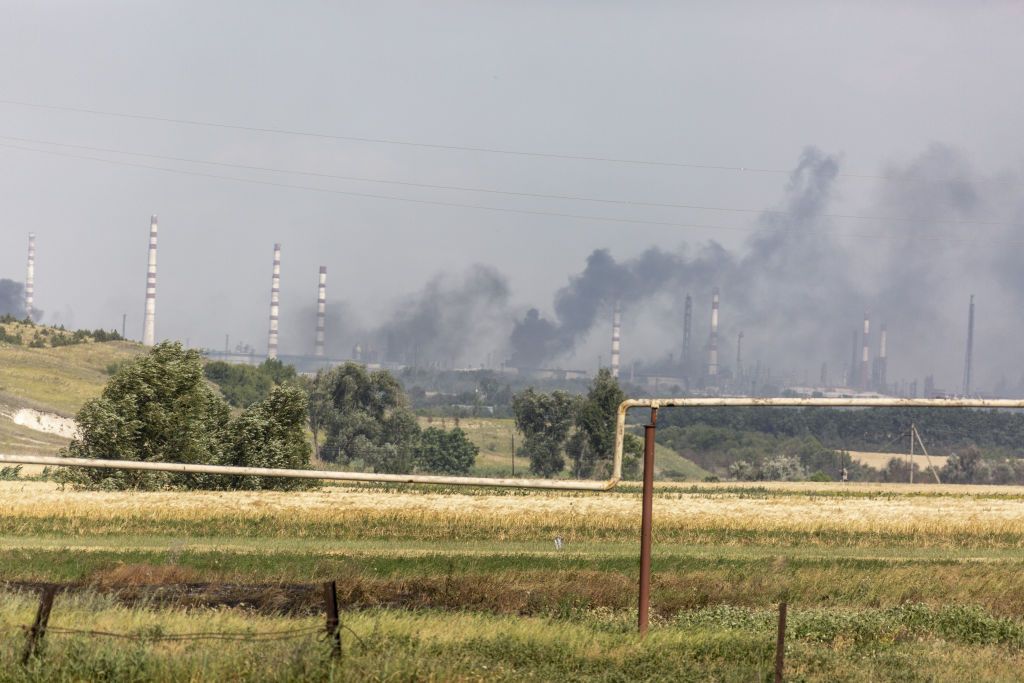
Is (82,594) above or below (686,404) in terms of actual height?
below

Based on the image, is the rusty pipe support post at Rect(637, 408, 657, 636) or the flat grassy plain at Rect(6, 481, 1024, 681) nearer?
the flat grassy plain at Rect(6, 481, 1024, 681)

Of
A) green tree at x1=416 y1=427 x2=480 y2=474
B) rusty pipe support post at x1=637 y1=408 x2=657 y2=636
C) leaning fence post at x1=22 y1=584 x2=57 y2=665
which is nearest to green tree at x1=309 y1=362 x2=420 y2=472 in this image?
green tree at x1=416 y1=427 x2=480 y2=474

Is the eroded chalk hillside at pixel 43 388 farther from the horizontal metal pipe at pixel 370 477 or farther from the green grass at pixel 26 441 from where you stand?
the horizontal metal pipe at pixel 370 477

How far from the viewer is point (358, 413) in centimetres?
17775

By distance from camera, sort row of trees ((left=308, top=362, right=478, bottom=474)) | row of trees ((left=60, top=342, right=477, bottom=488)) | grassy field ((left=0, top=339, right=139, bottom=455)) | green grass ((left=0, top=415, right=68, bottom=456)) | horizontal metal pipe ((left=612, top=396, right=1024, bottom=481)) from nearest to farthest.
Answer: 1. horizontal metal pipe ((left=612, top=396, right=1024, bottom=481))
2. row of trees ((left=60, top=342, right=477, bottom=488))
3. green grass ((left=0, top=415, right=68, bottom=456))
4. grassy field ((left=0, top=339, right=139, bottom=455))
5. row of trees ((left=308, top=362, right=478, bottom=474))

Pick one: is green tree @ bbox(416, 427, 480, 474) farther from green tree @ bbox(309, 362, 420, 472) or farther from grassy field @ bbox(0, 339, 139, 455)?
grassy field @ bbox(0, 339, 139, 455)

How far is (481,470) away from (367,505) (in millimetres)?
134421

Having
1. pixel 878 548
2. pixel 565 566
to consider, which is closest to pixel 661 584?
pixel 565 566

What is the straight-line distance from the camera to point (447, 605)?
68.2 feet

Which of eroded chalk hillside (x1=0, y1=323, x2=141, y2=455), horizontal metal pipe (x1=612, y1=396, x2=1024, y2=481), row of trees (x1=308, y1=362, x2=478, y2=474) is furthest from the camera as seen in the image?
row of trees (x1=308, y1=362, x2=478, y2=474)

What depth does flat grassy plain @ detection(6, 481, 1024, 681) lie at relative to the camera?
15477mm

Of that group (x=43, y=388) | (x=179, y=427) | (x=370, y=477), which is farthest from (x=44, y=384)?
(x=370, y=477)

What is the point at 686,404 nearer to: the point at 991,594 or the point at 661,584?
the point at 661,584

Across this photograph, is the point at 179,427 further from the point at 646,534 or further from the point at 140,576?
the point at 646,534
